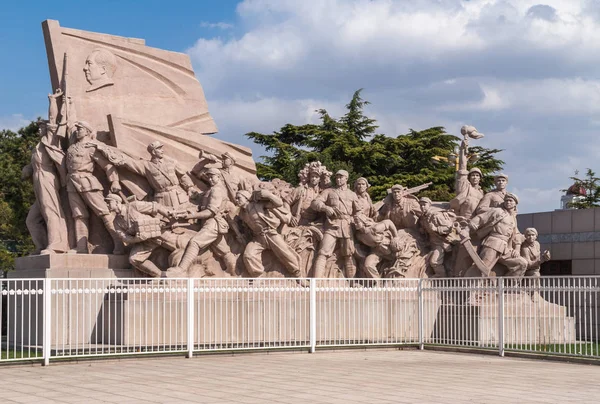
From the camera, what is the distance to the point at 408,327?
587 inches

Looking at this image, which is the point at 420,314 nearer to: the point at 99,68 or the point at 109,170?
the point at 109,170

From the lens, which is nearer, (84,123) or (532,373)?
(532,373)

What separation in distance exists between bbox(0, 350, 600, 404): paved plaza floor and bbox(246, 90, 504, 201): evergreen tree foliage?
1806 cm

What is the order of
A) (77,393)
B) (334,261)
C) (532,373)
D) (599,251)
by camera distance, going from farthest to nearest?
(599,251)
(334,261)
(532,373)
(77,393)

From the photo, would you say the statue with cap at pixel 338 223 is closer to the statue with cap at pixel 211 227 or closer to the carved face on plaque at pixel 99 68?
the statue with cap at pixel 211 227

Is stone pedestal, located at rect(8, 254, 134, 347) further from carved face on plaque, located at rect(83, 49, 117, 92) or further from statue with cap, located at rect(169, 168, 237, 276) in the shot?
carved face on plaque, located at rect(83, 49, 117, 92)

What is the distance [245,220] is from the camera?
48.5 ft

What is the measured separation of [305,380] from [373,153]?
2212 cm

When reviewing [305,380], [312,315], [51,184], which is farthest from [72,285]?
[305,380]

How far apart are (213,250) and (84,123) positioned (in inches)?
108

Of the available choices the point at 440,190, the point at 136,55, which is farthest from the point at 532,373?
the point at 440,190

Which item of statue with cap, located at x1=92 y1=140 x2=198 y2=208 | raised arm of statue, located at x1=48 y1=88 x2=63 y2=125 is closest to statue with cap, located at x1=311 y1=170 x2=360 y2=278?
statue with cap, located at x1=92 y1=140 x2=198 y2=208

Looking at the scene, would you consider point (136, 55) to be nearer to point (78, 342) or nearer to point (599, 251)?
point (78, 342)

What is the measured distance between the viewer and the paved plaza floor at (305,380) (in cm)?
855
